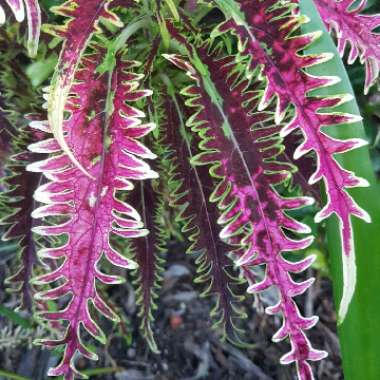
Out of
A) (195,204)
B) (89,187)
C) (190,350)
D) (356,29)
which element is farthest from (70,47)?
(190,350)

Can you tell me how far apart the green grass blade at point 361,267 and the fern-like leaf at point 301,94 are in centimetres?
3

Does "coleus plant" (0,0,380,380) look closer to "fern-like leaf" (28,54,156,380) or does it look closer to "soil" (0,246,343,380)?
"fern-like leaf" (28,54,156,380)

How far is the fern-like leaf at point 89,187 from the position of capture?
543 mm

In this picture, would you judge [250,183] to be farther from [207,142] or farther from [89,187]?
[89,187]

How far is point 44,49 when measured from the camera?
2.54 feet

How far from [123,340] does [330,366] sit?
1.20 ft

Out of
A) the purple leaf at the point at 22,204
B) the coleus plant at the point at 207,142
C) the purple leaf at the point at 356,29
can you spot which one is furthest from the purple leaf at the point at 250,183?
the purple leaf at the point at 22,204

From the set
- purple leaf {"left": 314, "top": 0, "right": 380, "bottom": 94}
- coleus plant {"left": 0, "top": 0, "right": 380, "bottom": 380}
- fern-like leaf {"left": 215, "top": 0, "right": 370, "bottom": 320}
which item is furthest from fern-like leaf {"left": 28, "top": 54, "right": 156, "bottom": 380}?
purple leaf {"left": 314, "top": 0, "right": 380, "bottom": 94}

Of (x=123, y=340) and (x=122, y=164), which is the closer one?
(x=122, y=164)

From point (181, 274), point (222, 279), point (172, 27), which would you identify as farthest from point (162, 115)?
point (181, 274)

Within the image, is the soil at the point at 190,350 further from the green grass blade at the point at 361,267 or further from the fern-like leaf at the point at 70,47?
the fern-like leaf at the point at 70,47

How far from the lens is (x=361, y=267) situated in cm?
56

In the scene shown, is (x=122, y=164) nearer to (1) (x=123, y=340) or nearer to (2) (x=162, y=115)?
(2) (x=162, y=115)

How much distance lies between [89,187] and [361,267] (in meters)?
0.29
